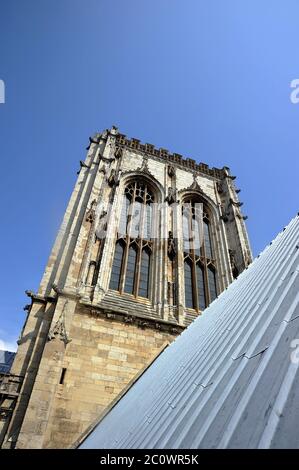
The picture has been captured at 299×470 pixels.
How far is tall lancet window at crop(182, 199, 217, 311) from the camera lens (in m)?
13.9

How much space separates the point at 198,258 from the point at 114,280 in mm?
5296

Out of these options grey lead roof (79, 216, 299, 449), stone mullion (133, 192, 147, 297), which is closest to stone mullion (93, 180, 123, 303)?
stone mullion (133, 192, 147, 297)

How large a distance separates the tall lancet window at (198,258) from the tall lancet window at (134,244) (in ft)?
7.31

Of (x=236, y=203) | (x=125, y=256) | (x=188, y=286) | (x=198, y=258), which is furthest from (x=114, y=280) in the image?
(x=236, y=203)

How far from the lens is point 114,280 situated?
1298cm

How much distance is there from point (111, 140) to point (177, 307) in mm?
13372

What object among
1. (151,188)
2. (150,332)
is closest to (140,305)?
(150,332)

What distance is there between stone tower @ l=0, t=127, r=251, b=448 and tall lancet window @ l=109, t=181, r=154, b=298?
0.20 ft

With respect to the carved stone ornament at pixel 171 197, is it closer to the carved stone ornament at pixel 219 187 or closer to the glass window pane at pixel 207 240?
the glass window pane at pixel 207 240

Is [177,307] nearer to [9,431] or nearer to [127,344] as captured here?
[127,344]

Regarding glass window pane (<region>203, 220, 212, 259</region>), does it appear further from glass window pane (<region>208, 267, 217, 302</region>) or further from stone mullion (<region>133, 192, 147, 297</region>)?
stone mullion (<region>133, 192, 147, 297</region>)

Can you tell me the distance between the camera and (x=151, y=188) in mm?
18750

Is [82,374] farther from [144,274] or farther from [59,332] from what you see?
[144,274]

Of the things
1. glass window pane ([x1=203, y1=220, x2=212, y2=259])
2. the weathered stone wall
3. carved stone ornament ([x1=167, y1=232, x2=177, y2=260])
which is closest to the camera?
the weathered stone wall
